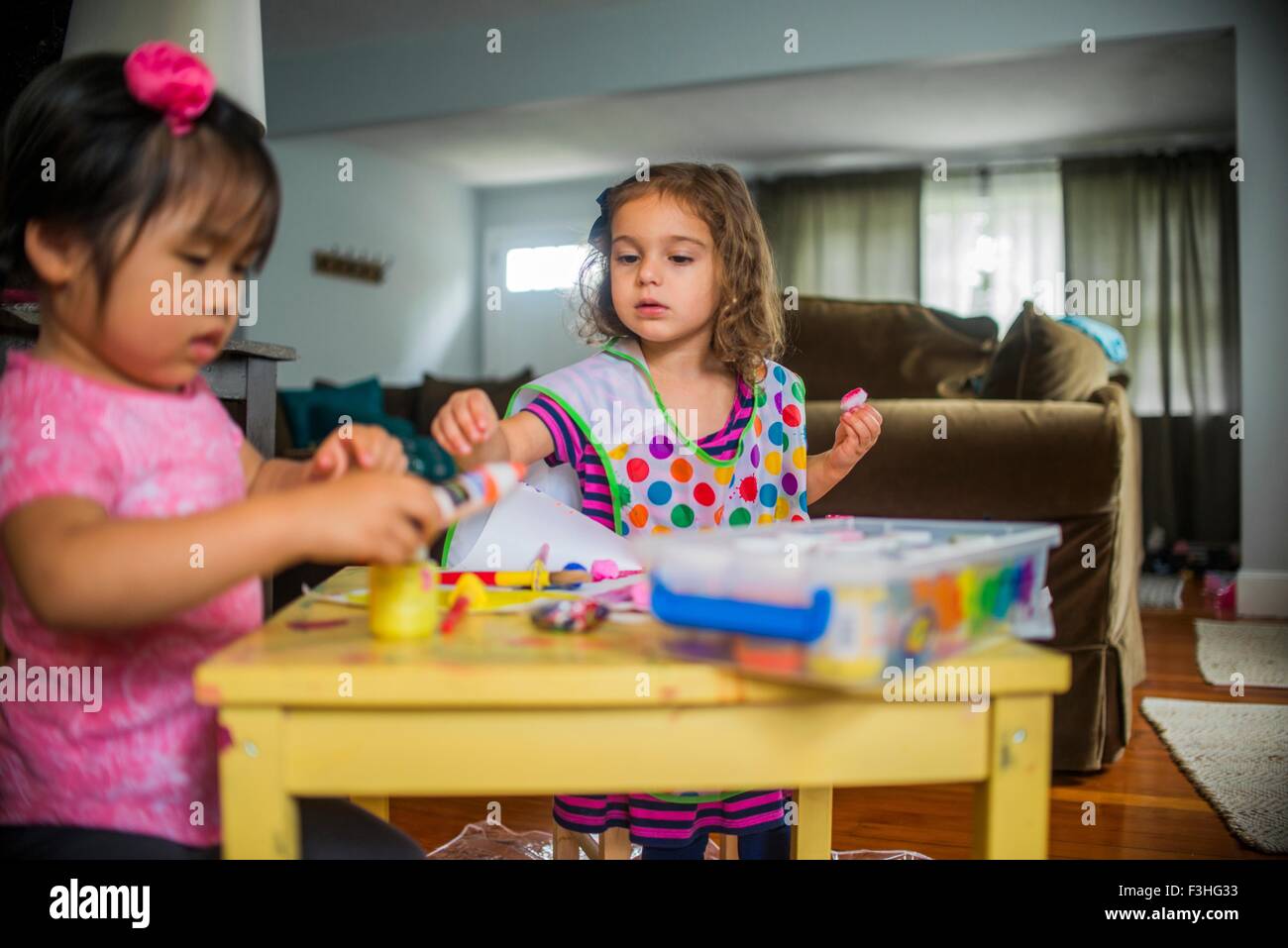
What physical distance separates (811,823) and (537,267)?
6.46 m

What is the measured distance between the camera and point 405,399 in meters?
4.77

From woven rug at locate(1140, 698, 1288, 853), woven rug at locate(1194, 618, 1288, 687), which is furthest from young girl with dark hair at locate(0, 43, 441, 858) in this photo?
woven rug at locate(1194, 618, 1288, 687)

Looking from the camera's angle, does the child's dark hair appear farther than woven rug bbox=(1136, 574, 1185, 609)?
No

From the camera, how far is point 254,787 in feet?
1.61

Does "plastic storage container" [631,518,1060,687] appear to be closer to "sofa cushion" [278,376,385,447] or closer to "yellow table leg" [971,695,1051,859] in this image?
"yellow table leg" [971,695,1051,859]

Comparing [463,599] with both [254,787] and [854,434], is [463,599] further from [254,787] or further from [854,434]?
[854,434]

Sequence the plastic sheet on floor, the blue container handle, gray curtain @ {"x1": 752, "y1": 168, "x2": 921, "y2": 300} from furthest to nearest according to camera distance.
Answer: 1. gray curtain @ {"x1": 752, "y1": 168, "x2": 921, "y2": 300}
2. the plastic sheet on floor
3. the blue container handle

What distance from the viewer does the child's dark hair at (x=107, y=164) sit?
0.56 metres

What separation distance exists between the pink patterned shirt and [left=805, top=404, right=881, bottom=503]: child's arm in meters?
0.59

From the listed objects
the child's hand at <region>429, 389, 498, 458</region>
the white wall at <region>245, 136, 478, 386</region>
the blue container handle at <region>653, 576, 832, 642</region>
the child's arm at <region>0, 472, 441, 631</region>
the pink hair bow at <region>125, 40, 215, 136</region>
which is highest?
the white wall at <region>245, 136, 478, 386</region>

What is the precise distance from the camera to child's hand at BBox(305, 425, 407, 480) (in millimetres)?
596
